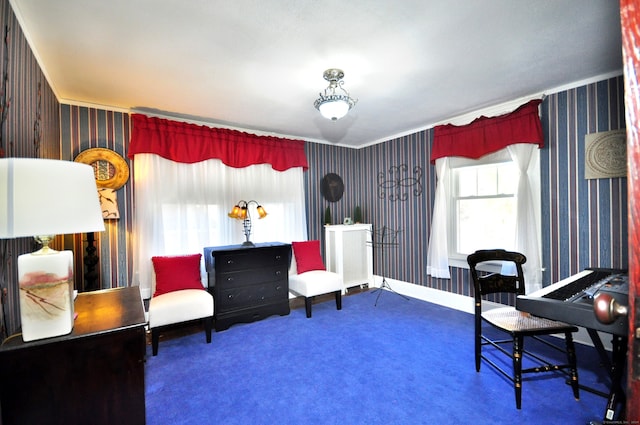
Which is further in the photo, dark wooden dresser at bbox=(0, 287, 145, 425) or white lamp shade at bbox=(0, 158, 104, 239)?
dark wooden dresser at bbox=(0, 287, 145, 425)

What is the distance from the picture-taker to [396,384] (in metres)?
2.03

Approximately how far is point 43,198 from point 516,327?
2.59m

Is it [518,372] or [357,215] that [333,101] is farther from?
[357,215]

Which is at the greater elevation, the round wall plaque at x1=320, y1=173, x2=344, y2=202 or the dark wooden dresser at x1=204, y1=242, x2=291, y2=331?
the round wall plaque at x1=320, y1=173, x2=344, y2=202

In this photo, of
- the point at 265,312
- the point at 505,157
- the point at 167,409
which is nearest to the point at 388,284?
the point at 265,312

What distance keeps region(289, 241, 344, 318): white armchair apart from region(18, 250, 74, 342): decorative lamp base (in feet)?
7.77

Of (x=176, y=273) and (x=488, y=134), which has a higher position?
(x=488, y=134)

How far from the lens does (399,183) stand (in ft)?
14.0

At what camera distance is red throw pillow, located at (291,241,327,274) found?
3.72 m

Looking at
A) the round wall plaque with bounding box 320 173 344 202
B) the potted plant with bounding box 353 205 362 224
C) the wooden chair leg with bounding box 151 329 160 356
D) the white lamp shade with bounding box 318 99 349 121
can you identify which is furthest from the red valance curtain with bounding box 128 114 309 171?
the wooden chair leg with bounding box 151 329 160 356

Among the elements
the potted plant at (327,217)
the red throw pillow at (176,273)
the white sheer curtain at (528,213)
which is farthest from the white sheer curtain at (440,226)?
the red throw pillow at (176,273)

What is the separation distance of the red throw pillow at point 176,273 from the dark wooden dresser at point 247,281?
0.54ft

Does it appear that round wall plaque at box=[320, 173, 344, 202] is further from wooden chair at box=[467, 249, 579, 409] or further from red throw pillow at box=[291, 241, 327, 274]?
wooden chair at box=[467, 249, 579, 409]

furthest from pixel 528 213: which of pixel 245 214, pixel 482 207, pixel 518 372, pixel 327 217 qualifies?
pixel 245 214
